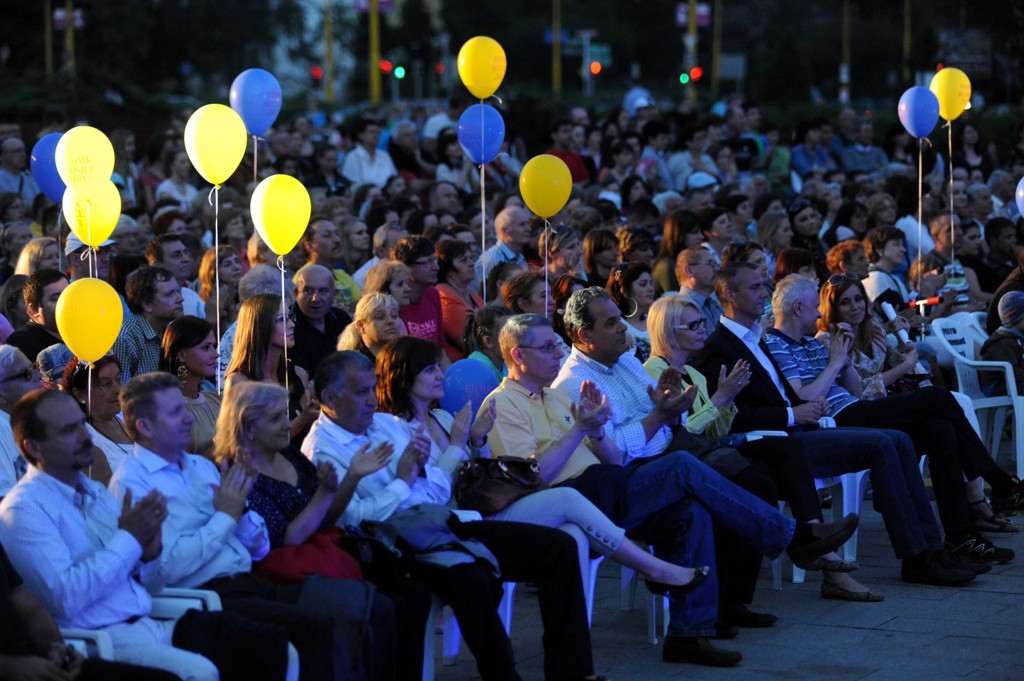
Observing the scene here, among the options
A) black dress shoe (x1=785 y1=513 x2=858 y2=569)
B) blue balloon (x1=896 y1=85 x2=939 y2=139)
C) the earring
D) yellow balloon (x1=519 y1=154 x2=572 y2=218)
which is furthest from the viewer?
blue balloon (x1=896 y1=85 x2=939 y2=139)

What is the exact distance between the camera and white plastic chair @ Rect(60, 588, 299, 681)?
473 centimetres

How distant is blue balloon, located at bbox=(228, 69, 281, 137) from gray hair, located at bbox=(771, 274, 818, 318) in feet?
10.8

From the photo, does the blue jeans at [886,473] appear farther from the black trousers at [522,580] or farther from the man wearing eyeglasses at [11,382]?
the man wearing eyeglasses at [11,382]

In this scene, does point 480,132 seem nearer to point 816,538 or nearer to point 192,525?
point 816,538

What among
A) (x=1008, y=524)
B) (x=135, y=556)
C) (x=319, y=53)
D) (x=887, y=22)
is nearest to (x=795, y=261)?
(x=1008, y=524)

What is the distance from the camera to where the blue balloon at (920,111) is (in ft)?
38.3

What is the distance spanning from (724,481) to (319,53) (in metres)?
49.4

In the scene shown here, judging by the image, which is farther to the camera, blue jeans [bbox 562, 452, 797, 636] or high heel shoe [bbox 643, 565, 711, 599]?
blue jeans [bbox 562, 452, 797, 636]

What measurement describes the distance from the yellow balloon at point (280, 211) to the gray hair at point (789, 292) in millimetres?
2463

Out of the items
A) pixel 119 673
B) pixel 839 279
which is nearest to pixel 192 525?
pixel 119 673

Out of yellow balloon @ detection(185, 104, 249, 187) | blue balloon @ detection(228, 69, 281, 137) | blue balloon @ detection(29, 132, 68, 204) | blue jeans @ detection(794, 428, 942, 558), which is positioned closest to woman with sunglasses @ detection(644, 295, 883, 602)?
blue jeans @ detection(794, 428, 942, 558)

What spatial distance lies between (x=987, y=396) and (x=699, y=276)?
2010mm

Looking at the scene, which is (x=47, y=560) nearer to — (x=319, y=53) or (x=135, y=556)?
(x=135, y=556)

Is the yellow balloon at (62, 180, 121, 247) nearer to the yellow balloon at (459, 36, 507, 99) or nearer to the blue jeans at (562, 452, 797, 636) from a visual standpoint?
the blue jeans at (562, 452, 797, 636)
